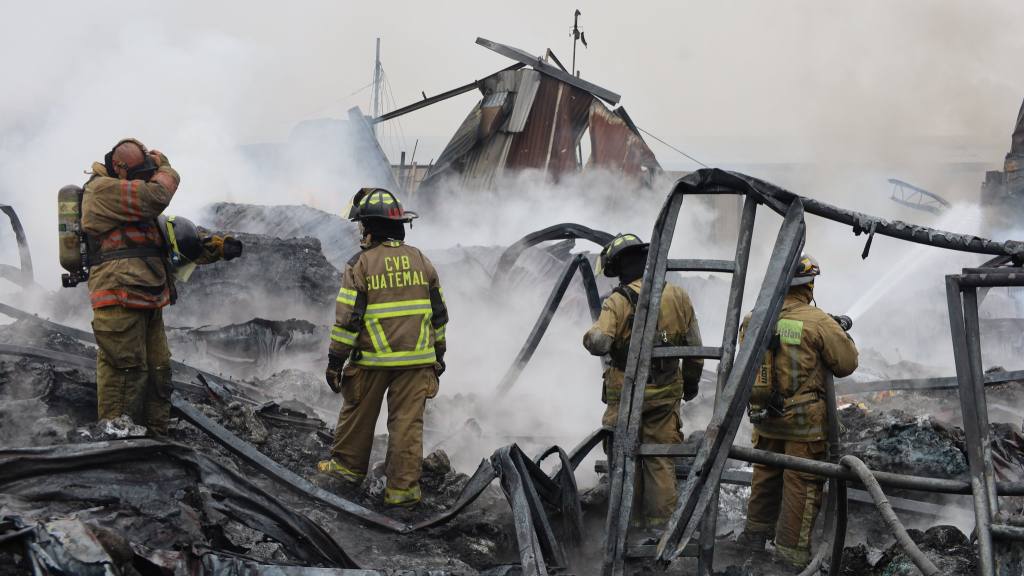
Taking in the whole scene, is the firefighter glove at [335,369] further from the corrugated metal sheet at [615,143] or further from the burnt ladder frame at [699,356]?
the corrugated metal sheet at [615,143]

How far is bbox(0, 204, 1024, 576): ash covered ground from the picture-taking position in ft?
11.6

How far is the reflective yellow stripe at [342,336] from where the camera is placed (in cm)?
492

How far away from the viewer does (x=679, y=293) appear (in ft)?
16.9

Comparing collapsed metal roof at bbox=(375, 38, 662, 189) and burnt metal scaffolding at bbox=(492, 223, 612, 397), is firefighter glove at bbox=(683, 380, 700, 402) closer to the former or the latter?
burnt metal scaffolding at bbox=(492, 223, 612, 397)

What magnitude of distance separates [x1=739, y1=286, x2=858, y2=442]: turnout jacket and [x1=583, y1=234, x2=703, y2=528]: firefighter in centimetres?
49

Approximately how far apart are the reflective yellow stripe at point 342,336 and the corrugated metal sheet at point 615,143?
12.0 meters

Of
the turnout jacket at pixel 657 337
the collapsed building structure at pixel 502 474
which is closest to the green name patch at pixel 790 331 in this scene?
the collapsed building structure at pixel 502 474

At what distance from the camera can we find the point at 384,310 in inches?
199

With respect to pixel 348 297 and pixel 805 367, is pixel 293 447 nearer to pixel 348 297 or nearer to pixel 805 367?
pixel 348 297

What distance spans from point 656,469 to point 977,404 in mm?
2062

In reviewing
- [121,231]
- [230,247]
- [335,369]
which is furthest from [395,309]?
[121,231]

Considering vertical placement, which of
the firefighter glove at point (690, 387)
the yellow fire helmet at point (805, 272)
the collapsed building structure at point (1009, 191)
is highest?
the collapsed building structure at point (1009, 191)

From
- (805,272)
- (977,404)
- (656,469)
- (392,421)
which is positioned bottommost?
(656,469)

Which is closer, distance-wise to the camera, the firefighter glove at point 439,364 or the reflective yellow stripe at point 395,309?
the reflective yellow stripe at point 395,309
